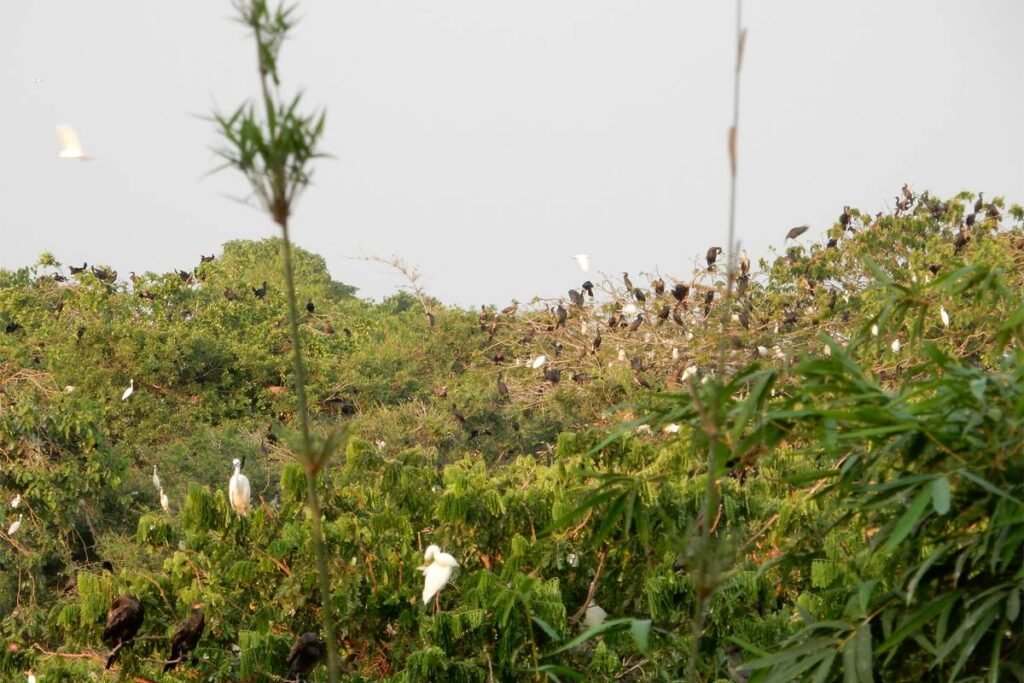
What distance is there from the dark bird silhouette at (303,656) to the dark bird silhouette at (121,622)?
1.59 ft

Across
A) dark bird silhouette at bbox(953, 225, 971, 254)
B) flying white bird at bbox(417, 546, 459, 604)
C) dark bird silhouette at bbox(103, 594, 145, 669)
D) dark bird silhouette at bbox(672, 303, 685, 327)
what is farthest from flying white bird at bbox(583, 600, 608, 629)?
dark bird silhouette at bbox(953, 225, 971, 254)

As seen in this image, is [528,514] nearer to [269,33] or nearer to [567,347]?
[269,33]

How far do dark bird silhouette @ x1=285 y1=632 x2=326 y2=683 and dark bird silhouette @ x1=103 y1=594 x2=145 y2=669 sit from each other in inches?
19.1

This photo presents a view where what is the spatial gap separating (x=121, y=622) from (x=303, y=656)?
587 mm

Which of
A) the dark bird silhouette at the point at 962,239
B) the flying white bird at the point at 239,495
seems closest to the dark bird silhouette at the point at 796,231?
the dark bird silhouette at the point at 962,239

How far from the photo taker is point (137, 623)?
377 centimetres

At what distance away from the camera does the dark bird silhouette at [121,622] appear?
12.2 feet

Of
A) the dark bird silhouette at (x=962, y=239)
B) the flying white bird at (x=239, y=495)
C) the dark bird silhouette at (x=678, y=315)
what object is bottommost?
the flying white bird at (x=239, y=495)

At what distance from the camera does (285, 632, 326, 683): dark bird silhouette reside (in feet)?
11.5

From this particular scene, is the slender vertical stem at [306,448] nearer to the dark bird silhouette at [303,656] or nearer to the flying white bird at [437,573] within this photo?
the dark bird silhouette at [303,656]

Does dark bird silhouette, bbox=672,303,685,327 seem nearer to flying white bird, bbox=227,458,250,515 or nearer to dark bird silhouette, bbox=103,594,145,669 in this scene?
flying white bird, bbox=227,458,250,515

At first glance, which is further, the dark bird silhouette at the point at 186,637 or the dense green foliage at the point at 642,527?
the dark bird silhouette at the point at 186,637

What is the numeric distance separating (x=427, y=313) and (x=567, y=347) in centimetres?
281

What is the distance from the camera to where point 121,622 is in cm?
373
